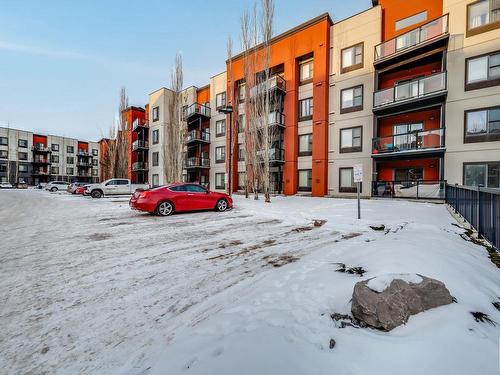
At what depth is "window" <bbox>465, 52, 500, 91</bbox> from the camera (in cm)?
1432

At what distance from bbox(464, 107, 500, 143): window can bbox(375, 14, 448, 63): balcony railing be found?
224 inches

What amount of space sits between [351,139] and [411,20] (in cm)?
936

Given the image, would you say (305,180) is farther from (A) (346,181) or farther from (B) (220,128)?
(B) (220,128)

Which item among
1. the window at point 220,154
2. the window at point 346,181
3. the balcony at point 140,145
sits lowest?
the window at point 346,181

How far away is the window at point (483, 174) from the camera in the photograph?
14125 millimetres

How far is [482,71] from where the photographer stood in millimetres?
14719

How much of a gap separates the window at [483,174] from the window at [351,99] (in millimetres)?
8424

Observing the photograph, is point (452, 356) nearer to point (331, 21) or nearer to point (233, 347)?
point (233, 347)

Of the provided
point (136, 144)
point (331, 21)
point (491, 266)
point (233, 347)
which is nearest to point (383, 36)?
point (331, 21)

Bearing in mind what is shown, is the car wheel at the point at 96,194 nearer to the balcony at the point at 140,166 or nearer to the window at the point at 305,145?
the balcony at the point at 140,166

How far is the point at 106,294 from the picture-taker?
3311 mm

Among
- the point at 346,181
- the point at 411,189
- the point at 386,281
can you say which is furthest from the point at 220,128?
the point at 386,281

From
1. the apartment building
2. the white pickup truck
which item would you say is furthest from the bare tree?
the apartment building

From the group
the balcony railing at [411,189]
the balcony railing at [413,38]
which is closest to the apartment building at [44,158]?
the balcony railing at [413,38]
